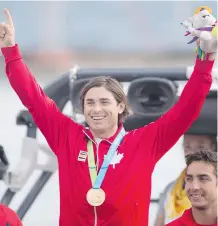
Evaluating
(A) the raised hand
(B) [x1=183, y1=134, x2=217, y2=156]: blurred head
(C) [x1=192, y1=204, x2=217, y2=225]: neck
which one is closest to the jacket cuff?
(C) [x1=192, y1=204, x2=217, y2=225]: neck

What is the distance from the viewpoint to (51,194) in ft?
8.02

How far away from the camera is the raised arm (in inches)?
56.4

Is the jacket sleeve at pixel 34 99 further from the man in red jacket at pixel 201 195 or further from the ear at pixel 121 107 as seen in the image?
the man in red jacket at pixel 201 195

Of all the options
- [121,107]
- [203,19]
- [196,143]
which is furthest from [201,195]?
[196,143]

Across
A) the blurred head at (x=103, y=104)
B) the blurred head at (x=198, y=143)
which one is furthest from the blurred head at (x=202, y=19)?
the blurred head at (x=198, y=143)

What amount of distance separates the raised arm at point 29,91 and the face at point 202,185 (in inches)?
12.8

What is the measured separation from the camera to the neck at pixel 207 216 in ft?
4.37

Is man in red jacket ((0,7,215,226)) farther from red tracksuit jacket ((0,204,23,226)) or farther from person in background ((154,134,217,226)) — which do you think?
person in background ((154,134,217,226))

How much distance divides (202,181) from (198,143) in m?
0.70

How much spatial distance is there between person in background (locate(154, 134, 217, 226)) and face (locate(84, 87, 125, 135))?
0.50m

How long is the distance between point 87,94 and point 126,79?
831mm

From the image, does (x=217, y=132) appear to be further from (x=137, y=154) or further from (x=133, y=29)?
(x=133, y=29)

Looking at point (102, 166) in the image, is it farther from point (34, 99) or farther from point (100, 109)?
point (34, 99)

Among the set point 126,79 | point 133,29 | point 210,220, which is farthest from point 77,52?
point 210,220
